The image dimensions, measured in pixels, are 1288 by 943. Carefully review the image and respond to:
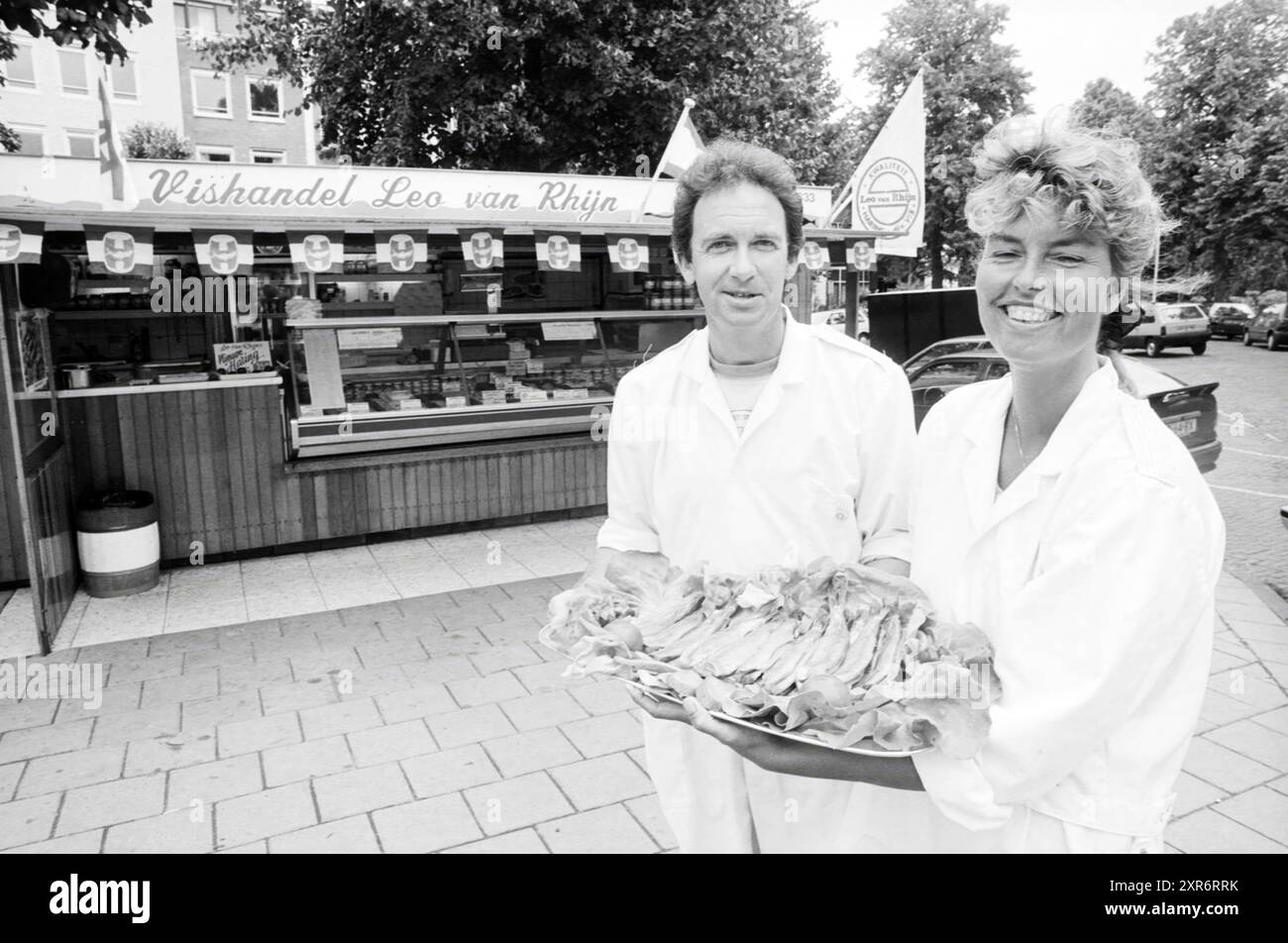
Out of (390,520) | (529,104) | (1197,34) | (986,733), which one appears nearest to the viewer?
(986,733)

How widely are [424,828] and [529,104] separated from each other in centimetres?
1599

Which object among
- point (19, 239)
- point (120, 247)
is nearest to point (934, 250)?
point (120, 247)

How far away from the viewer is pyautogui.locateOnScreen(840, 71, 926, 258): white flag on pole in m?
11.0

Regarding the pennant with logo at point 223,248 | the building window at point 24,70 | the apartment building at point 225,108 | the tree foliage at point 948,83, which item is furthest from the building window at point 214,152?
the pennant with logo at point 223,248

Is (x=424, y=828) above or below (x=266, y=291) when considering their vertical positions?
below

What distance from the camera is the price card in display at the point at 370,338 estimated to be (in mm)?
8125

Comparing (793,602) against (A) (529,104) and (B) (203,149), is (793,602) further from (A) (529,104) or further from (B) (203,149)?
(B) (203,149)

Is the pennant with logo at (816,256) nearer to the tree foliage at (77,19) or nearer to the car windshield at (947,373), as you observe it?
the car windshield at (947,373)

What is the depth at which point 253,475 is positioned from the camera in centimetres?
750

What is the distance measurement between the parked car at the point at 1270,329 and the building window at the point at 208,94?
38.9 metres

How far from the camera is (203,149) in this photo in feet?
121

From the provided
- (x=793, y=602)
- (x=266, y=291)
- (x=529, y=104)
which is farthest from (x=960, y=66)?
(x=793, y=602)
